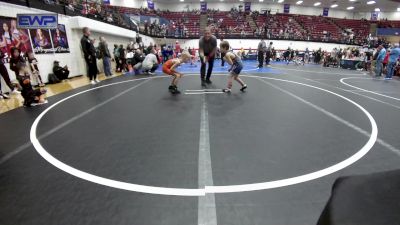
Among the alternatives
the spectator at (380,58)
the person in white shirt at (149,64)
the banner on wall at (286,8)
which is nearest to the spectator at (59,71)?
the person in white shirt at (149,64)

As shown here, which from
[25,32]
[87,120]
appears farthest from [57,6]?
[87,120]

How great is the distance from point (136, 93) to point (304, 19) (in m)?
36.2

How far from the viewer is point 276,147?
3.52 metres

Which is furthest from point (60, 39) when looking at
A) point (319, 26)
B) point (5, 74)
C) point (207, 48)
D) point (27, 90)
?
point (319, 26)

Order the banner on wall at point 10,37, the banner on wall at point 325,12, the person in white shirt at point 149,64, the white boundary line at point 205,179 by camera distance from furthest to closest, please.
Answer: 1. the banner on wall at point 325,12
2. the person in white shirt at point 149,64
3. the banner on wall at point 10,37
4. the white boundary line at point 205,179

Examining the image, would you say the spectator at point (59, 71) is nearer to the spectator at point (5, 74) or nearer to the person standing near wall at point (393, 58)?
the spectator at point (5, 74)

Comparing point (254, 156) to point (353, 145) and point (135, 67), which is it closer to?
point (353, 145)

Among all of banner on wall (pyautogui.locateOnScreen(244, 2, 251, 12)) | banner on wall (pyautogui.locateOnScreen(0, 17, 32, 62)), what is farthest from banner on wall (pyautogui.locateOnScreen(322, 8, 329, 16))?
banner on wall (pyautogui.locateOnScreen(0, 17, 32, 62))

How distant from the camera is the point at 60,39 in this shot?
10.9 meters

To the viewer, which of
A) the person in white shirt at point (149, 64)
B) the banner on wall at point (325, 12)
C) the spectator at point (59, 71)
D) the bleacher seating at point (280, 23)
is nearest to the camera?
the spectator at point (59, 71)

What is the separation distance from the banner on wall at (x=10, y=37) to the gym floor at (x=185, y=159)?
3.53m

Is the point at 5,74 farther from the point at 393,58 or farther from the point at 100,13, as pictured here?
the point at 393,58

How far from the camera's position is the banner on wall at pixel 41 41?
9.33 metres

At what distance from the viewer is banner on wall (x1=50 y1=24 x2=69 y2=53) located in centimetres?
1046
